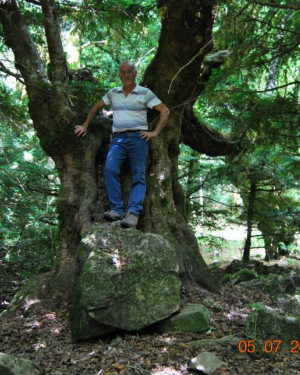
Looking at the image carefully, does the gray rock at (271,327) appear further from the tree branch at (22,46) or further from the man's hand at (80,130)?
the tree branch at (22,46)

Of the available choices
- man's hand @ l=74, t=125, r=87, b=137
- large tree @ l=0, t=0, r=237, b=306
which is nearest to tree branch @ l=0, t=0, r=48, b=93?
large tree @ l=0, t=0, r=237, b=306

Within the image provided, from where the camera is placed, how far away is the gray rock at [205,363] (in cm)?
339

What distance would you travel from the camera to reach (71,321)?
428 cm

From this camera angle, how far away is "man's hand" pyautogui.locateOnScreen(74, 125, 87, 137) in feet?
19.7

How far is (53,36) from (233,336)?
207 inches

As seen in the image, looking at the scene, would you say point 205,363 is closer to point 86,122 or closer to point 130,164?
point 130,164

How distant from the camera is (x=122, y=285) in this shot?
4113 millimetres

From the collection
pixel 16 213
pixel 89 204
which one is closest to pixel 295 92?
pixel 89 204

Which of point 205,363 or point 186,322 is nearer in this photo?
point 205,363

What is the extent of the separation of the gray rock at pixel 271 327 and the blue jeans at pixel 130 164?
2096 millimetres

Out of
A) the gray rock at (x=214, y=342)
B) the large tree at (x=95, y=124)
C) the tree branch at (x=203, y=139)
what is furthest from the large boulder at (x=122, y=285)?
the tree branch at (x=203, y=139)

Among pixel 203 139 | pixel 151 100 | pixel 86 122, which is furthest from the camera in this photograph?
pixel 203 139

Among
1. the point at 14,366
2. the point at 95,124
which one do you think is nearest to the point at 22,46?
the point at 95,124
